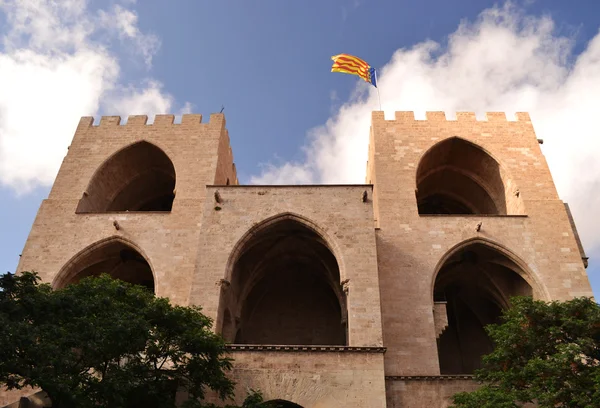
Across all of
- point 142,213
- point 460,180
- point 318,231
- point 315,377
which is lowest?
point 315,377

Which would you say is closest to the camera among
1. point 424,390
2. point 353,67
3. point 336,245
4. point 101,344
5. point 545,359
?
point 101,344

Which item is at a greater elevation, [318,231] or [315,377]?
[318,231]

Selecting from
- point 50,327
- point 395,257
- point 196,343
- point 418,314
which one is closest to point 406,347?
point 418,314

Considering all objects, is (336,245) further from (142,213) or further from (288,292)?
(142,213)

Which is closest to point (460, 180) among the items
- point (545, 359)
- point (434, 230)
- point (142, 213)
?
point (434, 230)

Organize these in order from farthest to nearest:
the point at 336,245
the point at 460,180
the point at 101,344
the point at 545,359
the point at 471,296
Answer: the point at 460,180, the point at 471,296, the point at 336,245, the point at 545,359, the point at 101,344

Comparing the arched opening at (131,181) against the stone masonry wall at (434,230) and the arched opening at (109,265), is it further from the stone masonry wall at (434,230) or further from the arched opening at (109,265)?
the stone masonry wall at (434,230)

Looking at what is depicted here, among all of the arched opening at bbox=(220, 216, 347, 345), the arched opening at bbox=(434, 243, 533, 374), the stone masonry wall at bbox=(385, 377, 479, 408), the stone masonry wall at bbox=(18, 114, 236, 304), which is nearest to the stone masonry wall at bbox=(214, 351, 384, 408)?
the stone masonry wall at bbox=(385, 377, 479, 408)

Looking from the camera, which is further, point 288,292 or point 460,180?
point 460,180

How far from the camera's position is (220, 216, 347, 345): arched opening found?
49.3 feet

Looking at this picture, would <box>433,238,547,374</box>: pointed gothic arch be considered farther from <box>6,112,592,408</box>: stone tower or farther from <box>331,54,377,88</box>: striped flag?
<box>331,54,377,88</box>: striped flag

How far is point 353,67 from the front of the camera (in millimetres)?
19391

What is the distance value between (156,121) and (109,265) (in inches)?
197

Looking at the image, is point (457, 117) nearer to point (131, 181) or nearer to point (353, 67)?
point (353, 67)
